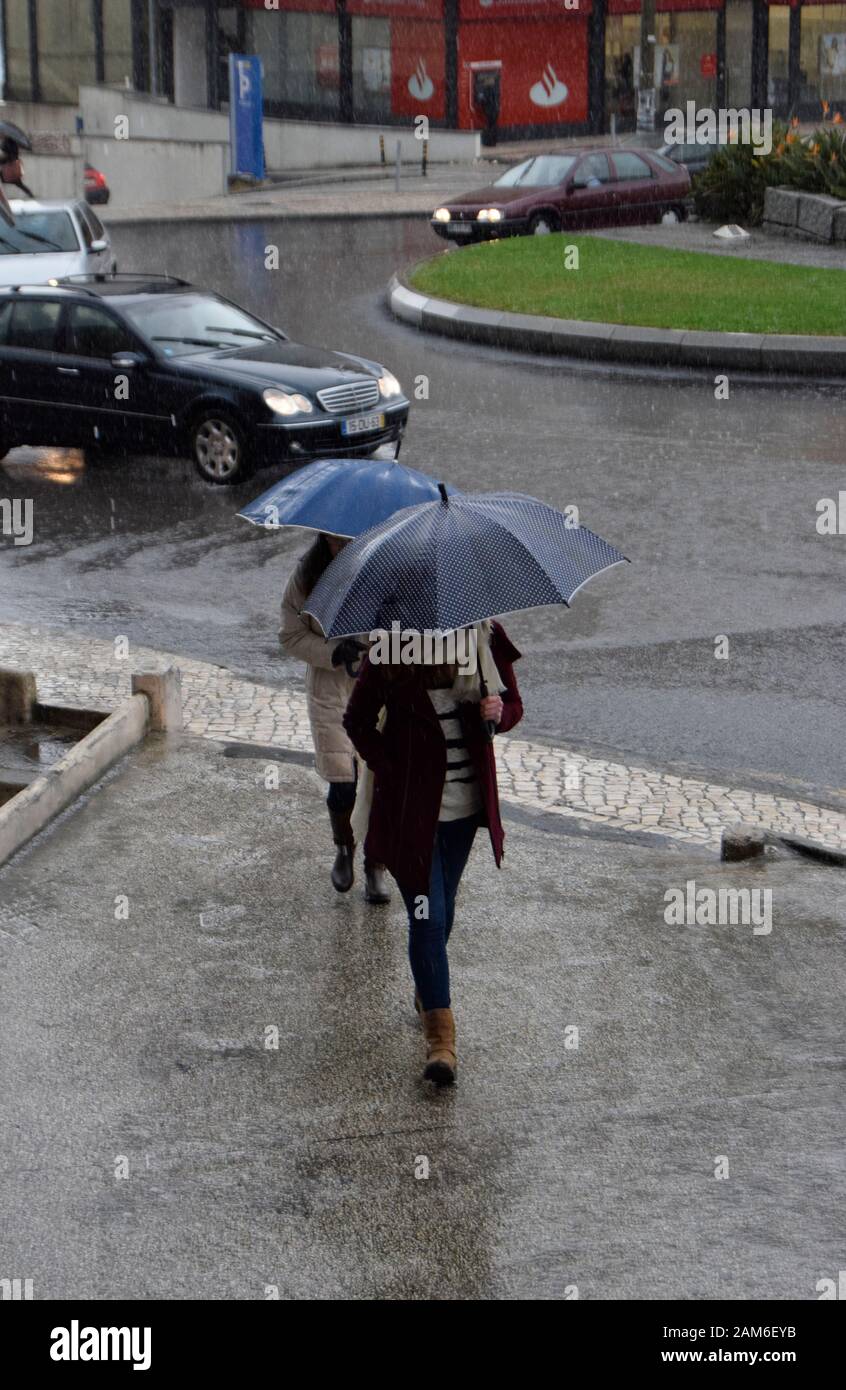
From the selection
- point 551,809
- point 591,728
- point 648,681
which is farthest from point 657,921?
point 648,681

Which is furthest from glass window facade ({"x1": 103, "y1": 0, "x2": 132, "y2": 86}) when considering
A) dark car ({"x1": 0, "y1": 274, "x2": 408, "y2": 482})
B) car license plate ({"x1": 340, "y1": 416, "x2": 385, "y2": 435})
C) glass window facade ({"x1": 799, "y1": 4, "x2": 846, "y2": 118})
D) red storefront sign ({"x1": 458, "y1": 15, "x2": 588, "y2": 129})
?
car license plate ({"x1": 340, "y1": 416, "x2": 385, "y2": 435})

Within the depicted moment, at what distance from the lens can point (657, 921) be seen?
6699mm

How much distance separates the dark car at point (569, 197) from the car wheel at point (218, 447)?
14293 mm

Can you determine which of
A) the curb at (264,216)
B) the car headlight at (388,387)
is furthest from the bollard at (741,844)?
the curb at (264,216)

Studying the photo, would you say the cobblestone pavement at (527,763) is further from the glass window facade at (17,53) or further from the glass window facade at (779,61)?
the glass window facade at (17,53)

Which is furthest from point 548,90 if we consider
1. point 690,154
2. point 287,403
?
point 287,403

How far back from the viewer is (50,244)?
70.3ft

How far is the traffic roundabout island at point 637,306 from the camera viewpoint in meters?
18.4

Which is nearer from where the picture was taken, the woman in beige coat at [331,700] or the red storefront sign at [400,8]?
the woman in beige coat at [331,700]

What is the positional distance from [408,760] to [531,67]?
47.9 metres

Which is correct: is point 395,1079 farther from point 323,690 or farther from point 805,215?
point 805,215

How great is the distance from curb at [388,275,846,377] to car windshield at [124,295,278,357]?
4907mm

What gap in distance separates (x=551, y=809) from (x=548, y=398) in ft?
33.1

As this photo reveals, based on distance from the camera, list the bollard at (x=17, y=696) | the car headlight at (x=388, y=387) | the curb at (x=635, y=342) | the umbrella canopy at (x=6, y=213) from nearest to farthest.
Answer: the bollard at (x=17, y=696)
the car headlight at (x=388, y=387)
the curb at (x=635, y=342)
the umbrella canopy at (x=6, y=213)
